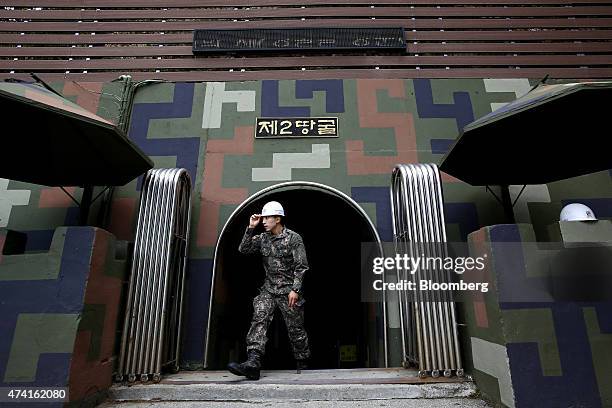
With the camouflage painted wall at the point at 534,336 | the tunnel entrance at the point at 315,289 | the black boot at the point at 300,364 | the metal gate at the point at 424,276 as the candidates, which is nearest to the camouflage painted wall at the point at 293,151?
the tunnel entrance at the point at 315,289

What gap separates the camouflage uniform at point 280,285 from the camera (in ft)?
14.2

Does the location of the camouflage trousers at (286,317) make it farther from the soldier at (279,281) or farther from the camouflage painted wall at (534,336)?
the camouflage painted wall at (534,336)

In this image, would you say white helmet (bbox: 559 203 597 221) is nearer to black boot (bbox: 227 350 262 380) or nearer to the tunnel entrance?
the tunnel entrance

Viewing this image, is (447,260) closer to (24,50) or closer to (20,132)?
(20,132)

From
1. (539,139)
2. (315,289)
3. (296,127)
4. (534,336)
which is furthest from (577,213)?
(315,289)

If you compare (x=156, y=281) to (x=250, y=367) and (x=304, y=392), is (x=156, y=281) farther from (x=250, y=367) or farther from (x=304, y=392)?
(x=304, y=392)

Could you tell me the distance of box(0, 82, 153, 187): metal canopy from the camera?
3674 millimetres

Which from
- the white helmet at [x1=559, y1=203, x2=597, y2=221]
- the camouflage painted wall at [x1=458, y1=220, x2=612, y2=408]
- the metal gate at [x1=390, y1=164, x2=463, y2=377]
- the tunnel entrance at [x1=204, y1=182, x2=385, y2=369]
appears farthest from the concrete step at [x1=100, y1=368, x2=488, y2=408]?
the white helmet at [x1=559, y1=203, x2=597, y2=221]

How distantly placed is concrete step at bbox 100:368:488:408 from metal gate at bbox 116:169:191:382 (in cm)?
28

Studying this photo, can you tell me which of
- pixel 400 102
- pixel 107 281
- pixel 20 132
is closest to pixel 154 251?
pixel 107 281

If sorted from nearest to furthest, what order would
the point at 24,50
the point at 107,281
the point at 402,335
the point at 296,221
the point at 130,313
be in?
the point at 107,281 → the point at 130,313 → the point at 402,335 → the point at 24,50 → the point at 296,221

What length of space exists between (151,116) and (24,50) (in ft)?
8.87

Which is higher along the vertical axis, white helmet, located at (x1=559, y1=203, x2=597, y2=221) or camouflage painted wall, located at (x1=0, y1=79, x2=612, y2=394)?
camouflage painted wall, located at (x1=0, y1=79, x2=612, y2=394)

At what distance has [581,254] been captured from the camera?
3.40 meters
